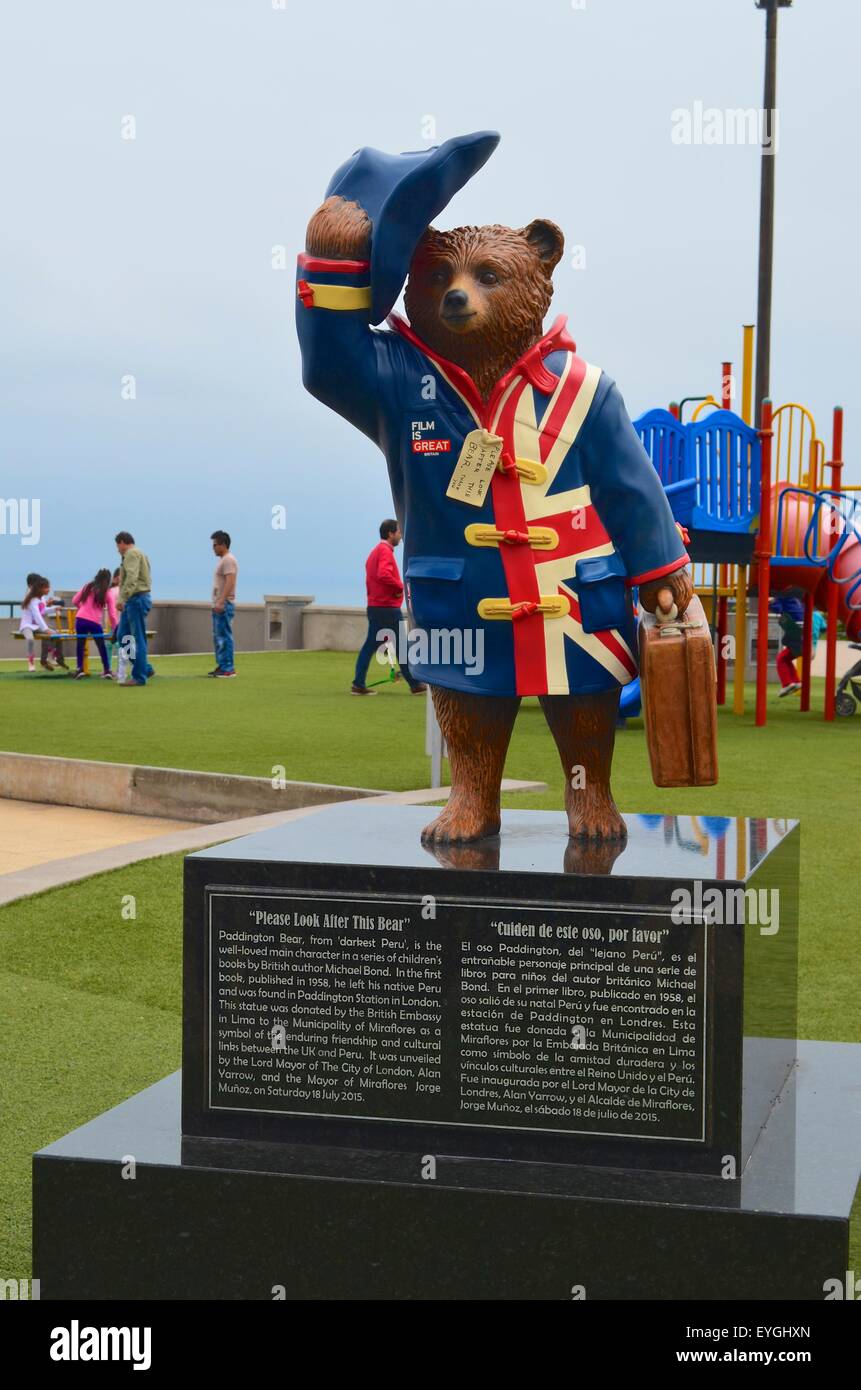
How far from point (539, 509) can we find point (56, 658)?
16.0 m

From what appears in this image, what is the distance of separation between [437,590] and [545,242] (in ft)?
2.92

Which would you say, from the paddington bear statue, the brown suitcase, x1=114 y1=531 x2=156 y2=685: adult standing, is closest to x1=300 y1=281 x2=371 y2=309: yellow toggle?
the paddington bear statue

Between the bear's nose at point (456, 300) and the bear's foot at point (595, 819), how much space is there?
1204 millimetres

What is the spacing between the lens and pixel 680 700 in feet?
11.7

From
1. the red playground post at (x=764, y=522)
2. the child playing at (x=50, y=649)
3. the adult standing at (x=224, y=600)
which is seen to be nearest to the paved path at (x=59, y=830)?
the red playground post at (x=764, y=522)

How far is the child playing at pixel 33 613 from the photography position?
60.2ft

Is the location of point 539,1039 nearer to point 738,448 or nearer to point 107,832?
point 107,832

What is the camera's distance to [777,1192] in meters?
3.02

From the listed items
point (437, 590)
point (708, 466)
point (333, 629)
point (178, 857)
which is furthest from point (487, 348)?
point (333, 629)

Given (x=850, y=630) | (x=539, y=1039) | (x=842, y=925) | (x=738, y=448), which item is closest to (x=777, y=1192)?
(x=539, y=1039)

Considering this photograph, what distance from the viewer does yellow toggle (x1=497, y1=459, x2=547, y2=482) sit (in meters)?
3.59

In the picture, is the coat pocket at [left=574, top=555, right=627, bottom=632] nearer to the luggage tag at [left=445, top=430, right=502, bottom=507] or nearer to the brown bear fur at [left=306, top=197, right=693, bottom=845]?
the brown bear fur at [left=306, top=197, right=693, bottom=845]

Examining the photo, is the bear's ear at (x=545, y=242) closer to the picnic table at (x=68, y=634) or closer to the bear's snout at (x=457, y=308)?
the bear's snout at (x=457, y=308)

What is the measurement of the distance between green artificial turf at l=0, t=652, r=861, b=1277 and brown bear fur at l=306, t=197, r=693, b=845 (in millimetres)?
1202
